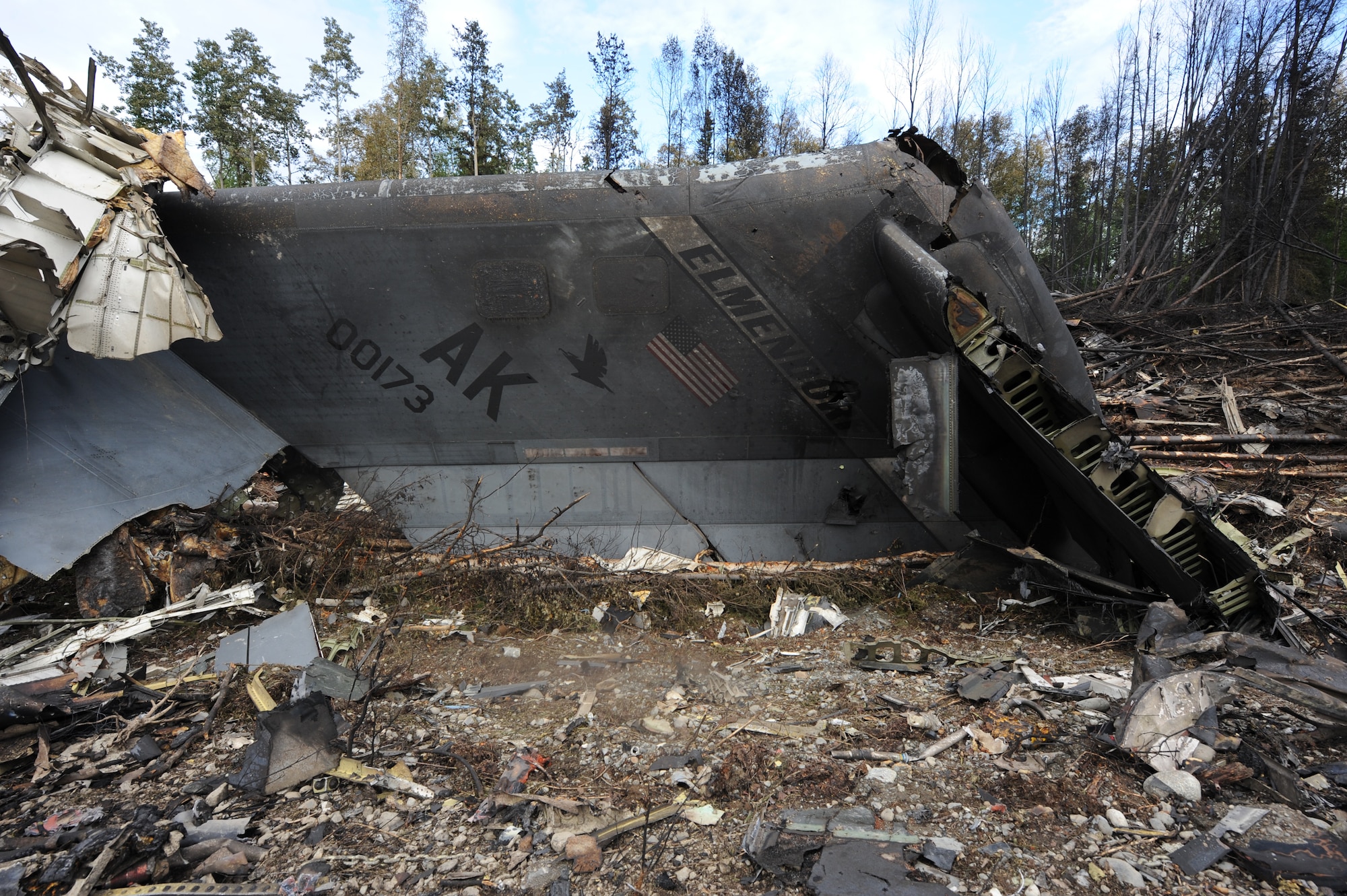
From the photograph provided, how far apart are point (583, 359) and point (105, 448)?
4443mm

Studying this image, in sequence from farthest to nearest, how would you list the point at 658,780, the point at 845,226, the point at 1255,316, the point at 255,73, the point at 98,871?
the point at 255,73
the point at 1255,316
the point at 845,226
the point at 658,780
the point at 98,871

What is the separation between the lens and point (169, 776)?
3.49 m

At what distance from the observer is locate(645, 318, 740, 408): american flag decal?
603cm

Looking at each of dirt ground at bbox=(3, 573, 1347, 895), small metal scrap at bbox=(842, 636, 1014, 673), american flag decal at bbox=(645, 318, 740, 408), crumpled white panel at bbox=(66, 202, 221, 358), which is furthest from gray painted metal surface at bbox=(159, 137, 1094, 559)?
dirt ground at bbox=(3, 573, 1347, 895)

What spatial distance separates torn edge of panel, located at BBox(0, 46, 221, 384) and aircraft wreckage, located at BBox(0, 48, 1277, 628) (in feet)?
0.07

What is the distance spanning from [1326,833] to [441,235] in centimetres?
692

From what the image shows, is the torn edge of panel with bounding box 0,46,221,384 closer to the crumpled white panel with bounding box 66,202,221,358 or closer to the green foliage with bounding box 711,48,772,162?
the crumpled white panel with bounding box 66,202,221,358

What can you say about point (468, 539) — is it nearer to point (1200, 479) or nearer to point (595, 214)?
point (595, 214)

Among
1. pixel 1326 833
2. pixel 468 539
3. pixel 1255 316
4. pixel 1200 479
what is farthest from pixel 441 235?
pixel 1255 316

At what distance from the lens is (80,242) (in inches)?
192

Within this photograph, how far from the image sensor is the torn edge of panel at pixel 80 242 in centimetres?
471

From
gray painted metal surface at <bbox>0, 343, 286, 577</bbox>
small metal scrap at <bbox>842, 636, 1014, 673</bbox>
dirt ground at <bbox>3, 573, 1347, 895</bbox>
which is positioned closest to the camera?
dirt ground at <bbox>3, 573, 1347, 895</bbox>

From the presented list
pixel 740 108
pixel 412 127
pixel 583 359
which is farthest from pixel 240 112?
pixel 583 359

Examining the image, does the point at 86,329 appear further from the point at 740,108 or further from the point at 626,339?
the point at 740,108
